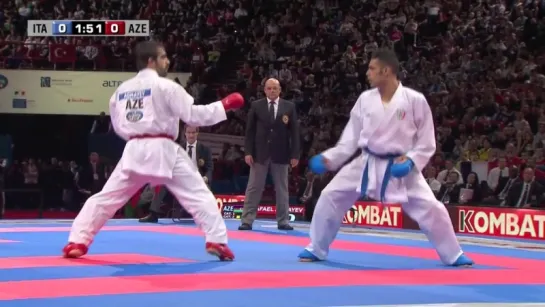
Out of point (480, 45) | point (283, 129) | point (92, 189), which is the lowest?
point (92, 189)

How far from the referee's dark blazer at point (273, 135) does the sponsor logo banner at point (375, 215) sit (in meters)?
1.83

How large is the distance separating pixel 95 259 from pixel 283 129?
3.95 metres

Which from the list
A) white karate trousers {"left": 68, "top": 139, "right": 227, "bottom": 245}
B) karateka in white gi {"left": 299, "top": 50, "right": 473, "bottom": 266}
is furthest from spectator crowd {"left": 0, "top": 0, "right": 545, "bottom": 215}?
white karate trousers {"left": 68, "top": 139, "right": 227, "bottom": 245}

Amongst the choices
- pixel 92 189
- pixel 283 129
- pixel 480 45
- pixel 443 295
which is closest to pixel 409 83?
pixel 480 45

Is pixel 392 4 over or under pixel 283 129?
over

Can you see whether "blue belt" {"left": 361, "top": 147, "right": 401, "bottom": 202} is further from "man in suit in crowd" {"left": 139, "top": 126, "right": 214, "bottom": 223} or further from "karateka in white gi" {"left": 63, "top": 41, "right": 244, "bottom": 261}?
"man in suit in crowd" {"left": 139, "top": 126, "right": 214, "bottom": 223}

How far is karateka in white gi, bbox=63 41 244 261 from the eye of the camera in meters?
6.20

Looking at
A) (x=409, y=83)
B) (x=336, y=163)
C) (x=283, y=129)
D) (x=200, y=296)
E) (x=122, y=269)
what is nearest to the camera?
(x=200, y=296)

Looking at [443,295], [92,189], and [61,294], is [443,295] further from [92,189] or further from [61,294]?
[92,189]

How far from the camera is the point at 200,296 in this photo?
14.7ft

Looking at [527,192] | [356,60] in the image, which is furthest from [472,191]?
[356,60]

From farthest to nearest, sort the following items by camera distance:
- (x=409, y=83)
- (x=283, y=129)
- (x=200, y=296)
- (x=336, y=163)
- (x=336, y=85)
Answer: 1. (x=336, y=85)
2. (x=409, y=83)
3. (x=283, y=129)
4. (x=336, y=163)
5. (x=200, y=296)

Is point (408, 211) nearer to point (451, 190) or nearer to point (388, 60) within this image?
point (388, 60)

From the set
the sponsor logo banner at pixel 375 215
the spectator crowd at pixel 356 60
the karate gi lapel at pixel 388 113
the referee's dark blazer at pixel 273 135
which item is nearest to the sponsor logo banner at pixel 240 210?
the spectator crowd at pixel 356 60
